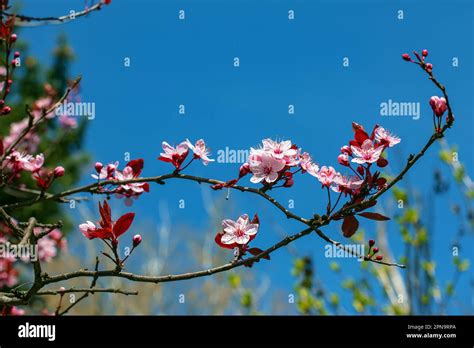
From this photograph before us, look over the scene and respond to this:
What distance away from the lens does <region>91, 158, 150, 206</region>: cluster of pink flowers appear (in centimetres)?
195

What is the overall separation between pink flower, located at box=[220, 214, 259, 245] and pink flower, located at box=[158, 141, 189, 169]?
0.23 meters

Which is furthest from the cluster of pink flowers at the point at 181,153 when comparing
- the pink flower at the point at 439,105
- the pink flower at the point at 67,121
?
the pink flower at the point at 67,121

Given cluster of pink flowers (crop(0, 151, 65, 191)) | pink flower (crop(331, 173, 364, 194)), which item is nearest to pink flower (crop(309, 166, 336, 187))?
pink flower (crop(331, 173, 364, 194))

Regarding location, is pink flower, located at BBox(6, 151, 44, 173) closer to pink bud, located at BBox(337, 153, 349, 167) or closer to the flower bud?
pink bud, located at BBox(337, 153, 349, 167)

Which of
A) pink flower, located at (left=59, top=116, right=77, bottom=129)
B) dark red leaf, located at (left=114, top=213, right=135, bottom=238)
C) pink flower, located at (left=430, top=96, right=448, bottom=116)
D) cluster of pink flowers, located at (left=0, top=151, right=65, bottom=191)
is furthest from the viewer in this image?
pink flower, located at (left=59, top=116, right=77, bottom=129)

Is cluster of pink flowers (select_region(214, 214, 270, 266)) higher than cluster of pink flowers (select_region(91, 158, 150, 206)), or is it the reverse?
cluster of pink flowers (select_region(91, 158, 150, 206))

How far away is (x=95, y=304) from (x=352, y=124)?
10945 mm

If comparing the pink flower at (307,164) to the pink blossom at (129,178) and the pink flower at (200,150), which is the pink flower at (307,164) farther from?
the pink blossom at (129,178)

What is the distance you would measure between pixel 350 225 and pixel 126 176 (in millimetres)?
765

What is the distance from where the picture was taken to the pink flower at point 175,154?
1.77m

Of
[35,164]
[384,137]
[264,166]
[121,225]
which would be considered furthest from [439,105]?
[35,164]

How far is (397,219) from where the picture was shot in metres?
4.29
